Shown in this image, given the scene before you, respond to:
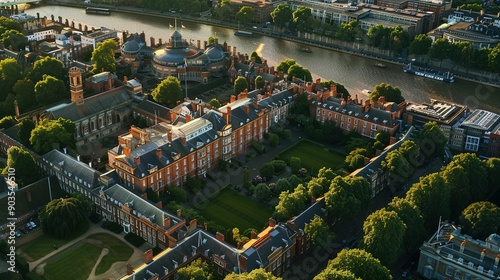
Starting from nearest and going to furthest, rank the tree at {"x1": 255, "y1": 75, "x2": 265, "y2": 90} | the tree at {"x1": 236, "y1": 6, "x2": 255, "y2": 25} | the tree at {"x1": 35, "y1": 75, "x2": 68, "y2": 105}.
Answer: the tree at {"x1": 35, "y1": 75, "x2": 68, "y2": 105}
the tree at {"x1": 255, "y1": 75, "x2": 265, "y2": 90}
the tree at {"x1": 236, "y1": 6, "x2": 255, "y2": 25}

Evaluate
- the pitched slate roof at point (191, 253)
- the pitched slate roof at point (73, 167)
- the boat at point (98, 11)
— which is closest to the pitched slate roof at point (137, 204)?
the pitched slate roof at point (73, 167)

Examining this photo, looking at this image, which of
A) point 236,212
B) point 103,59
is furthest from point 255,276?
point 103,59

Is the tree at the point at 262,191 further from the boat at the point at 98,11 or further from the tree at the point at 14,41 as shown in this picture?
the boat at the point at 98,11

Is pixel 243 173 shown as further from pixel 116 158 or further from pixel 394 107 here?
pixel 394 107

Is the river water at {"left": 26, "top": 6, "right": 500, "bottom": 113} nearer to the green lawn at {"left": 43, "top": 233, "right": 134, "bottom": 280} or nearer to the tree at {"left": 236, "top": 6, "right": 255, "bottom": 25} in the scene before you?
the tree at {"left": 236, "top": 6, "right": 255, "bottom": 25}

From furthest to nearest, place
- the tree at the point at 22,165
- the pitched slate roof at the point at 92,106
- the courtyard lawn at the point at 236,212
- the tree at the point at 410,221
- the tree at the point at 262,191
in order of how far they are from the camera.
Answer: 1. the pitched slate roof at the point at 92,106
2. the tree at the point at 22,165
3. the tree at the point at 262,191
4. the courtyard lawn at the point at 236,212
5. the tree at the point at 410,221

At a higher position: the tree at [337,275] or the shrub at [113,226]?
the tree at [337,275]

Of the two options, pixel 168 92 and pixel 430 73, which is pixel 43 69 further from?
pixel 430 73

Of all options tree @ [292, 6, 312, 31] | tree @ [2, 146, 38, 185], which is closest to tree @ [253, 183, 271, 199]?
tree @ [2, 146, 38, 185]
